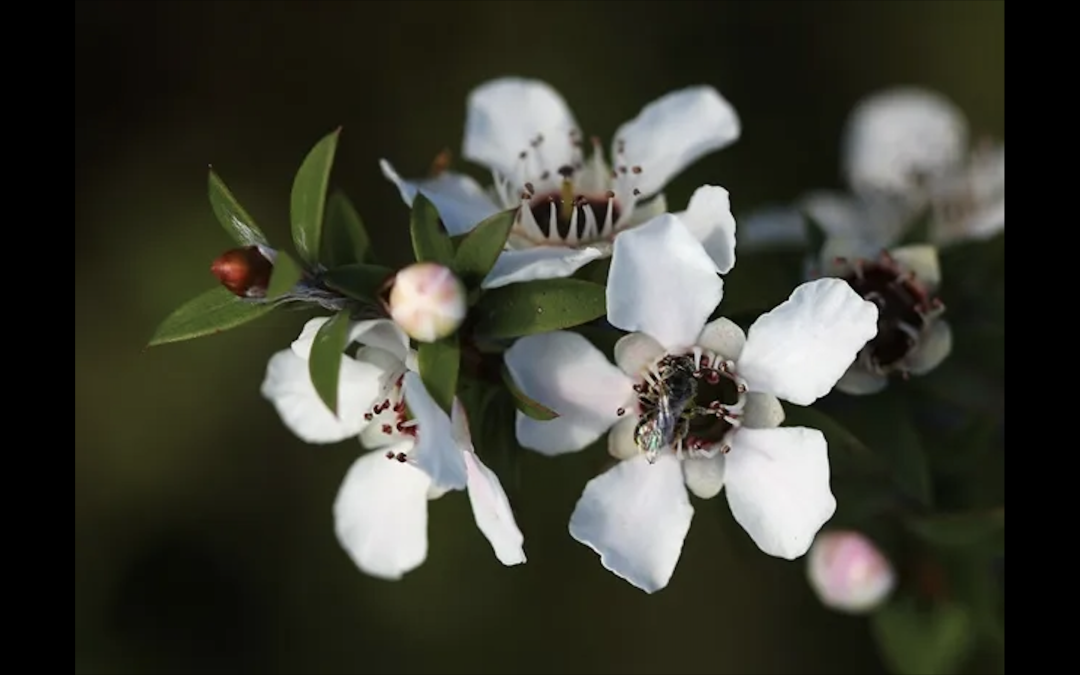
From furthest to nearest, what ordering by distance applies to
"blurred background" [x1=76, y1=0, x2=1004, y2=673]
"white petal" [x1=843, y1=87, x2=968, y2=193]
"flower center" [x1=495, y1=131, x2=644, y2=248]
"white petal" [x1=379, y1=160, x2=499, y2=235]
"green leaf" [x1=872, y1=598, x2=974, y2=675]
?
1. "blurred background" [x1=76, y1=0, x2=1004, y2=673]
2. "white petal" [x1=843, y1=87, x2=968, y2=193]
3. "green leaf" [x1=872, y1=598, x2=974, y2=675]
4. "flower center" [x1=495, y1=131, x2=644, y2=248]
5. "white petal" [x1=379, y1=160, x2=499, y2=235]

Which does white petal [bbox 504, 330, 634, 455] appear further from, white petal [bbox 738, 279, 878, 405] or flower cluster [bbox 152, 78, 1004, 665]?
white petal [bbox 738, 279, 878, 405]

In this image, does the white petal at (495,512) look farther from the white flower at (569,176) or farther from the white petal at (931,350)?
the white petal at (931,350)

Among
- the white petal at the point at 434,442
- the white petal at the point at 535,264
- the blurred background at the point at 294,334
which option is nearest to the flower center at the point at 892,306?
the white petal at the point at 535,264

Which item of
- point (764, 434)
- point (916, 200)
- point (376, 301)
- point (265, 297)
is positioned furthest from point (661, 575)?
point (916, 200)

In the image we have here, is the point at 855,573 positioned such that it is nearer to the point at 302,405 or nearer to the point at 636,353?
the point at 636,353

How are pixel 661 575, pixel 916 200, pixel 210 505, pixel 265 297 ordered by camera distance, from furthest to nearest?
pixel 210 505
pixel 916 200
pixel 661 575
pixel 265 297

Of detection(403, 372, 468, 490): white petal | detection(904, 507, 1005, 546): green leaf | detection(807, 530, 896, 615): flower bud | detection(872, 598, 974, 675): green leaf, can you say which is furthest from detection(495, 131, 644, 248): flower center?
detection(872, 598, 974, 675): green leaf

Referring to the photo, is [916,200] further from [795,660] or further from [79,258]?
[79,258]
